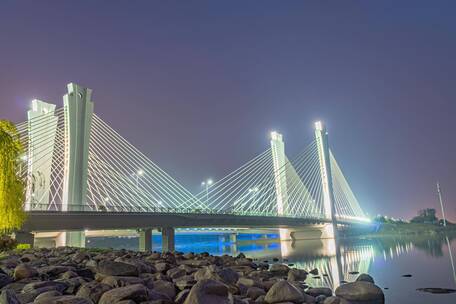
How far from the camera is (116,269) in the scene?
27.8 feet

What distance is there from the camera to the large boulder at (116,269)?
8359 mm

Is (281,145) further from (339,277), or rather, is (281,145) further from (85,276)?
(85,276)

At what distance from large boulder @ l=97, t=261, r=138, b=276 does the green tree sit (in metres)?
12.5

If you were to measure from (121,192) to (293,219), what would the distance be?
27287mm

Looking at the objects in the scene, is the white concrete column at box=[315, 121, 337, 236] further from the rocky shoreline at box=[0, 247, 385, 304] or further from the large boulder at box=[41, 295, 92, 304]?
the large boulder at box=[41, 295, 92, 304]

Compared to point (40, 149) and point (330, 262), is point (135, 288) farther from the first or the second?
point (40, 149)

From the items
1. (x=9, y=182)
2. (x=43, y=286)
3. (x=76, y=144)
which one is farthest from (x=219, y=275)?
(x=76, y=144)

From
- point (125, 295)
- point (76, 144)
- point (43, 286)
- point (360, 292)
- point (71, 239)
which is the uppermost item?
point (76, 144)

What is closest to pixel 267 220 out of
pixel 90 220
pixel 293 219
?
pixel 293 219

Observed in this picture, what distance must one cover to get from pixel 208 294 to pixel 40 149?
34074mm

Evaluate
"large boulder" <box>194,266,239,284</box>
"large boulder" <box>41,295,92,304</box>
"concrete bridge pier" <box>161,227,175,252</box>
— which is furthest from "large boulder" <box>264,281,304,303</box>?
"concrete bridge pier" <box>161,227,175,252</box>

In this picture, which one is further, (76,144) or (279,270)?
(76,144)

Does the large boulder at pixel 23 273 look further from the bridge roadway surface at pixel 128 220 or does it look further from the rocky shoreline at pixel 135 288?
the bridge roadway surface at pixel 128 220

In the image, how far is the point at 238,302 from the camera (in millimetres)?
7168
